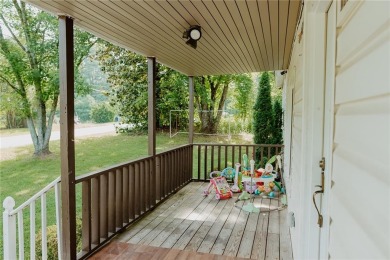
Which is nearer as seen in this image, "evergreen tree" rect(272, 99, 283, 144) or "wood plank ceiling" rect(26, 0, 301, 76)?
"wood plank ceiling" rect(26, 0, 301, 76)

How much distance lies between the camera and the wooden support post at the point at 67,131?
2723 millimetres

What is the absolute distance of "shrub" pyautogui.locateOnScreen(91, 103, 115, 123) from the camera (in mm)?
13928

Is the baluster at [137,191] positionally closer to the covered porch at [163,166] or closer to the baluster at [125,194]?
the covered porch at [163,166]

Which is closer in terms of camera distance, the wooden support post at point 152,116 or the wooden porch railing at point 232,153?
the wooden support post at point 152,116

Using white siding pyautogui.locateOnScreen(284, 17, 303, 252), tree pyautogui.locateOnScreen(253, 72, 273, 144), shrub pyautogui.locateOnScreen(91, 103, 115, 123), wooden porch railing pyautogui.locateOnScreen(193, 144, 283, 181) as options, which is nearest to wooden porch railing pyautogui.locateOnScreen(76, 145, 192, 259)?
wooden porch railing pyautogui.locateOnScreen(193, 144, 283, 181)

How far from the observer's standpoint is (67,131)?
107 inches

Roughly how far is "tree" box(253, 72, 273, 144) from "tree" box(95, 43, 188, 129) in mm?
4138

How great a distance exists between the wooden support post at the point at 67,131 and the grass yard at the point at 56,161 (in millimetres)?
5159

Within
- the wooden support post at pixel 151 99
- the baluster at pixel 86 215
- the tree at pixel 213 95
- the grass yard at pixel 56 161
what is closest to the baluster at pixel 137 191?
the wooden support post at pixel 151 99

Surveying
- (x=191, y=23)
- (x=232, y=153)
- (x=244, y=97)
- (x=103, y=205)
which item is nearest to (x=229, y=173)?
(x=232, y=153)

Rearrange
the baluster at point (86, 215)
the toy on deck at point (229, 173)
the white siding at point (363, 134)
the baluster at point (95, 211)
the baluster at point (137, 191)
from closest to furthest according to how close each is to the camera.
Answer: the white siding at point (363, 134) < the baluster at point (86, 215) < the baluster at point (95, 211) < the baluster at point (137, 191) < the toy on deck at point (229, 173)

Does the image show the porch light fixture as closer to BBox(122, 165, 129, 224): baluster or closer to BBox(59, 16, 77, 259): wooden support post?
BBox(59, 16, 77, 259): wooden support post

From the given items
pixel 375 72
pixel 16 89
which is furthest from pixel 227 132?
pixel 375 72

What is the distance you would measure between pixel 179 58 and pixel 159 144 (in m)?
8.08
